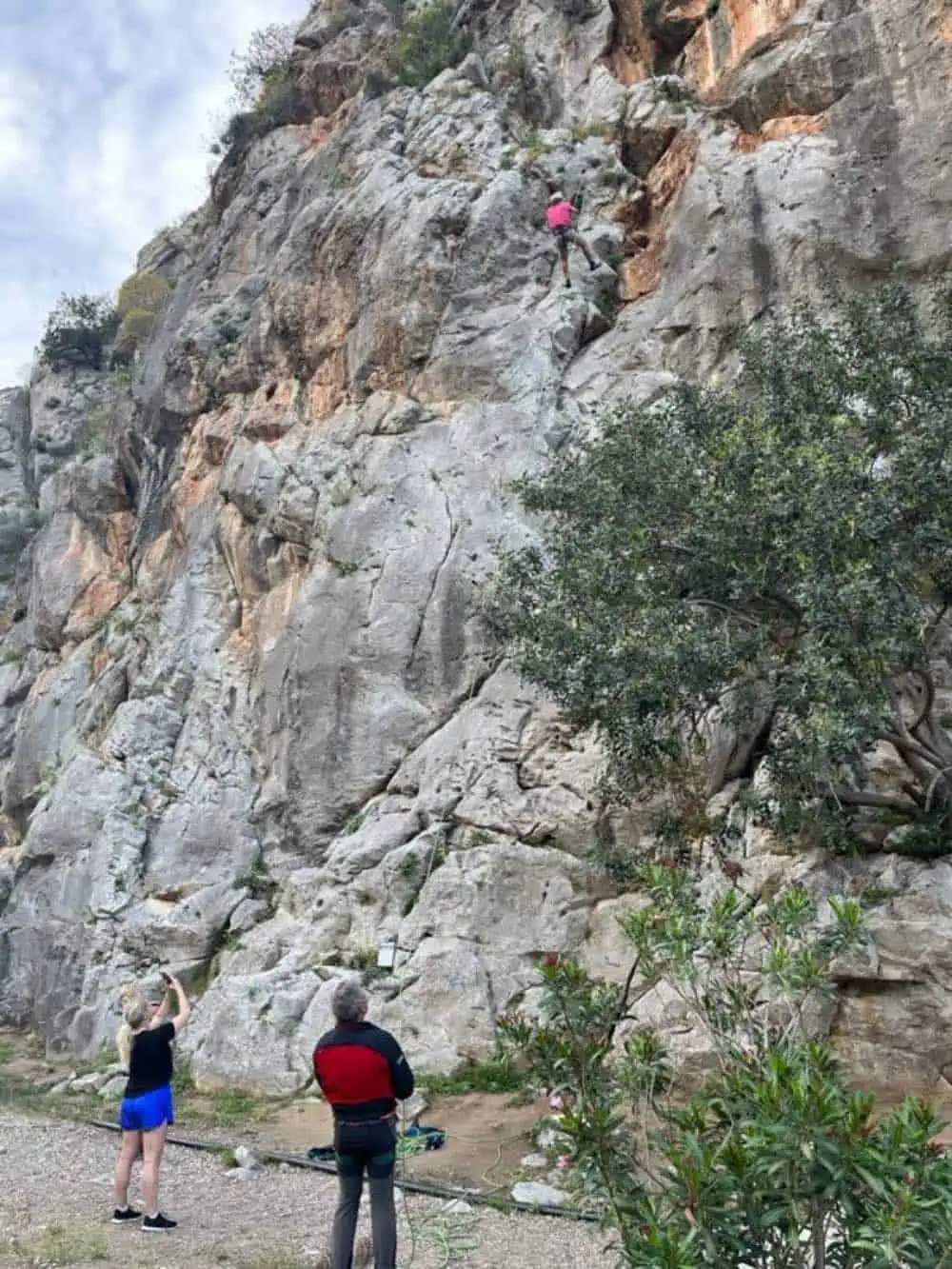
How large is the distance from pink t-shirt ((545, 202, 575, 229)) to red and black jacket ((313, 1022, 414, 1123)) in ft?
60.2

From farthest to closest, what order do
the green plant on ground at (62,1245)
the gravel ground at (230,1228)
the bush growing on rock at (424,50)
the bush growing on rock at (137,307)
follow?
the bush growing on rock at (137,307) → the bush growing on rock at (424,50) → the gravel ground at (230,1228) → the green plant on ground at (62,1245)

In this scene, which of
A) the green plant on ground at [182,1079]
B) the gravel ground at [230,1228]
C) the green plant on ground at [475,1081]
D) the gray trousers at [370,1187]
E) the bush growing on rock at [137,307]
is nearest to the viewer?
the gray trousers at [370,1187]

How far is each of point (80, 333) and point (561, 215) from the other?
2848 centimetres

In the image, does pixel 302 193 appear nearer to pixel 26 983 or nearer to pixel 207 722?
pixel 207 722

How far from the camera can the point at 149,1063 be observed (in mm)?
7273

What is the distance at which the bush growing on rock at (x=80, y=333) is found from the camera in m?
41.7

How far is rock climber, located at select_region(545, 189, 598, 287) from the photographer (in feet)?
66.7

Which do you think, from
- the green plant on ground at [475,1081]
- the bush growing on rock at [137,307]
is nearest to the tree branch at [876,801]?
the green plant on ground at [475,1081]

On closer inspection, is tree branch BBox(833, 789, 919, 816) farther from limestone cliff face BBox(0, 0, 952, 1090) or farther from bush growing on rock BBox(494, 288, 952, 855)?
limestone cliff face BBox(0, 0, 952, 1090)

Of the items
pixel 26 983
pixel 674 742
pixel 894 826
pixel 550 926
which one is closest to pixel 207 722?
pixel 26 983

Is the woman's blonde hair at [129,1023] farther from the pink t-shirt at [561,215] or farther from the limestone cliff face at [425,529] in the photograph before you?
the pink t-shirt at [561,215]

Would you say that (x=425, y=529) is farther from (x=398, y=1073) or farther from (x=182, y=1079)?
(x=398, y=1073)

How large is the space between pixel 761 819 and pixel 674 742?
1787mm

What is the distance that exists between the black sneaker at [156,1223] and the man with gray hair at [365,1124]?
7.88 feet
